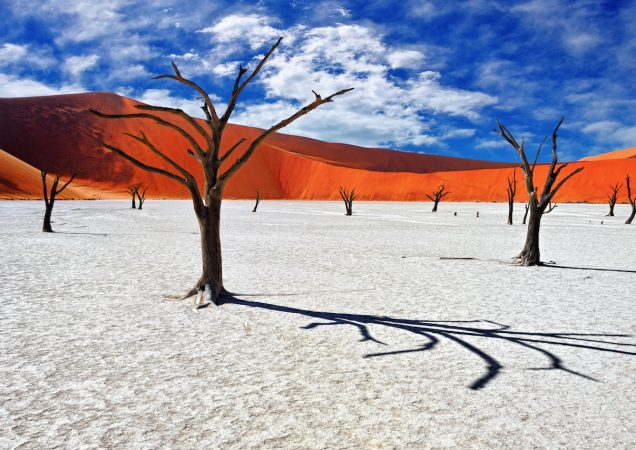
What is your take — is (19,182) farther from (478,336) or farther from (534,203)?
(478,336)

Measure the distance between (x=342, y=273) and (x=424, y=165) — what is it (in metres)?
127

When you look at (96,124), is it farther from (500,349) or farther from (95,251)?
(500,349)

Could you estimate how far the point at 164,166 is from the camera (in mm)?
89625

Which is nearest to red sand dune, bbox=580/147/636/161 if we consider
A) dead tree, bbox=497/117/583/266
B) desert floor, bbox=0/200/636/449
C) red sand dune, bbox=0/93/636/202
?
red sand dune, bbox=0/93/636/202

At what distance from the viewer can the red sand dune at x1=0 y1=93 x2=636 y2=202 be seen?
86.6 m

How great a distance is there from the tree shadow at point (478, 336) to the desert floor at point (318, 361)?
3 centimetres

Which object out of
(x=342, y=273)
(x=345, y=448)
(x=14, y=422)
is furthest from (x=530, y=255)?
(x=14, y=422)

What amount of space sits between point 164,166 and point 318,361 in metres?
91.1

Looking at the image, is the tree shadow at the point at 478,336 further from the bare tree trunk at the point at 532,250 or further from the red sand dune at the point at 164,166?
the red sand dune at the point at 164,166

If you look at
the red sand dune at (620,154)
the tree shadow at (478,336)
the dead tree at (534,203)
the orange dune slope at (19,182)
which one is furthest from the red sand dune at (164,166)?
the tree shadow at (478,336)

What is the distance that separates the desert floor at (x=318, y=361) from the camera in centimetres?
302

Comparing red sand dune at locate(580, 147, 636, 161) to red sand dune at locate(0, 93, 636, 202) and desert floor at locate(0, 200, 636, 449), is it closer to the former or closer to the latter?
red sand dune at locate(0, 93, 636, 202)

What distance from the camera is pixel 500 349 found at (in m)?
4.64

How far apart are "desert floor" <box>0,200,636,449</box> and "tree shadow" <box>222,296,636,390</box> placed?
29mm
